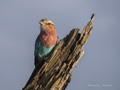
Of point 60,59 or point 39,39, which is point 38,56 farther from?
point 60,59

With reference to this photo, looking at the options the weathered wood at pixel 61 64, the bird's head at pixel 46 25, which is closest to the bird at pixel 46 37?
the bird's head at pixel 46 25

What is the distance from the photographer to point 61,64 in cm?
991

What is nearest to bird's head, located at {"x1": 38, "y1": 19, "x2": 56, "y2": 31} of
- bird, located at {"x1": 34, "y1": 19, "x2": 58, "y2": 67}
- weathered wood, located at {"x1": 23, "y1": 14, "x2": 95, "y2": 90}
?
bird, located at {"x1": 34, "y1": 19, "x2": 58, "y2": 67}

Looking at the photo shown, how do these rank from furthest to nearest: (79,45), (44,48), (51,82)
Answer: (44,48) → (79,45) → (51,82)

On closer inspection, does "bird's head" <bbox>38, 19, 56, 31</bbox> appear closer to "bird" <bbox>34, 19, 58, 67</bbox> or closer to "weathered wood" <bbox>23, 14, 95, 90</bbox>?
"bird" <bbox>34, 19, 58, 67</bbox>

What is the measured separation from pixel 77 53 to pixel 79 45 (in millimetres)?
324

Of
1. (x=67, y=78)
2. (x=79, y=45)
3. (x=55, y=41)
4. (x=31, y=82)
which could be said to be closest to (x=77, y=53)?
(x=79, y=45)

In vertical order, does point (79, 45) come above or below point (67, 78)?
above

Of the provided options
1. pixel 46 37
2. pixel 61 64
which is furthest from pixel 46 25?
pixel 61 64

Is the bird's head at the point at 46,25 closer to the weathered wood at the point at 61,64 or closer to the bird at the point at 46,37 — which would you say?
the bird at the point at 46,37

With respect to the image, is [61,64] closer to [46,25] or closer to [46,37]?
[46,37]

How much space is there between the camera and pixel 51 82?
9430mm

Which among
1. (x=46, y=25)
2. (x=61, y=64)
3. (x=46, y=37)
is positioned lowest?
(x=61, y=64)

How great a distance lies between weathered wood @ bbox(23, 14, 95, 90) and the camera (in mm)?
9552
